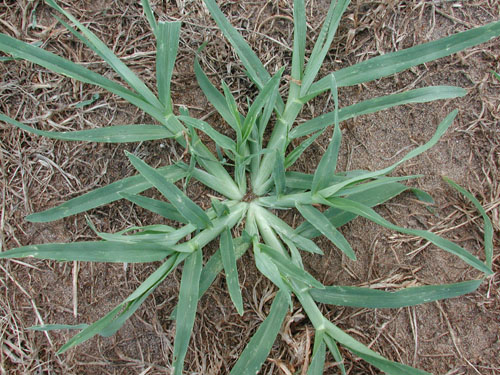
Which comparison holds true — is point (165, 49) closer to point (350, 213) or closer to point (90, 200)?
point (90, 200)

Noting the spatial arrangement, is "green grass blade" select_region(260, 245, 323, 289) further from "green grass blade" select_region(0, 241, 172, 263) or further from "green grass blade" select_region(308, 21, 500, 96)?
"green grass blade" select_region(308, 21, 500, 96)

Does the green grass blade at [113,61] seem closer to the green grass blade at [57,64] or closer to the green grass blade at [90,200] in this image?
the green grass blade at [57,64]

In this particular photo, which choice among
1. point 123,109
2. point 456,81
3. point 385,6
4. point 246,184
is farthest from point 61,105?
point 456,81

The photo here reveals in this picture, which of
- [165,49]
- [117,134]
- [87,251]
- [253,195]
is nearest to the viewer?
[87,251]

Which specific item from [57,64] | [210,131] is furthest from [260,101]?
[57,64]

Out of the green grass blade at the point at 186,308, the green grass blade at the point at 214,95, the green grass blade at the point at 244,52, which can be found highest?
the green grass blade at the point at 244,52

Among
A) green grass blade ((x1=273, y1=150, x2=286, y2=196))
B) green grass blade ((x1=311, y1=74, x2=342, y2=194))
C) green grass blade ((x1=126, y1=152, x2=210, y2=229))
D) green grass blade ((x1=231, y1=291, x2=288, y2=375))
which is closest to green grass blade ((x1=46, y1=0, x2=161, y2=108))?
green grass blade ((x1=126, y1=152, x2=210, y2=229))

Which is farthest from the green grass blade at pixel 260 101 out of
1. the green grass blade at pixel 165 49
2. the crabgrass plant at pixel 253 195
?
the green grass blade at pixel 165 49
